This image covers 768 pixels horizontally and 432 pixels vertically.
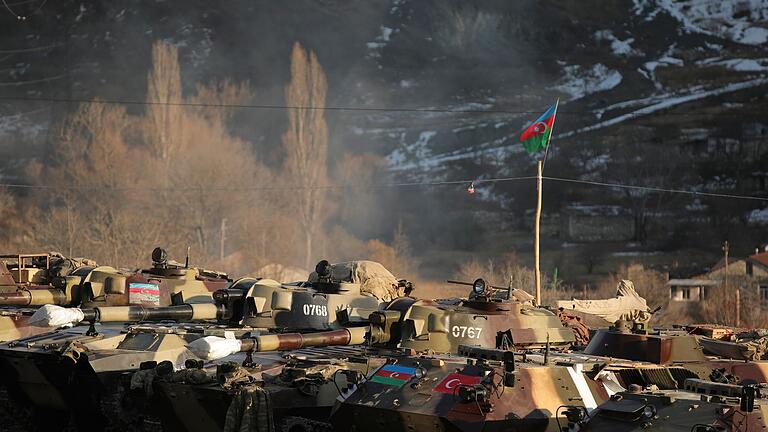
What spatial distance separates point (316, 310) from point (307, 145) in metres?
39.5

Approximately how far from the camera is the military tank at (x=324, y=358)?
16.1 m

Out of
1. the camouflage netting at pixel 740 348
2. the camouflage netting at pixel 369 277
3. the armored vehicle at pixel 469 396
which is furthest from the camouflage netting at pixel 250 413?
the camouflage netting at pixel 369 277

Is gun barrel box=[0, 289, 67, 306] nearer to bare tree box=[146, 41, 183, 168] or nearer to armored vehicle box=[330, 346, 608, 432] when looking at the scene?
armored vehicle box=[330, 346, 608, 432]

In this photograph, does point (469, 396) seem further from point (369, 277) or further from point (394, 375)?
point (369, 277)

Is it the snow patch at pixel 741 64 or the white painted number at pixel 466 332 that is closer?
the white painted number at pixel 466 332

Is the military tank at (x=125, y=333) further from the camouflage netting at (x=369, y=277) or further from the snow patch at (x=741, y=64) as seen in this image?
the snow patch at (x=741, y=64)

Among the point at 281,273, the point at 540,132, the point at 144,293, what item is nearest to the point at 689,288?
the point at 281,273

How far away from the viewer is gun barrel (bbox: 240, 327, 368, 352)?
18062 millimetres

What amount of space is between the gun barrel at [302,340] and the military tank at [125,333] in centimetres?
103

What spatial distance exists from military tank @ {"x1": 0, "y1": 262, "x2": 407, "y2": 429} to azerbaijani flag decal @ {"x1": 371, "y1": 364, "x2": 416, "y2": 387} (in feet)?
13.9

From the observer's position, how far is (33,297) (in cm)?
2627

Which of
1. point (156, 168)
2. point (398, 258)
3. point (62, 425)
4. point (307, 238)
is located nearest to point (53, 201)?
point (156, 168)

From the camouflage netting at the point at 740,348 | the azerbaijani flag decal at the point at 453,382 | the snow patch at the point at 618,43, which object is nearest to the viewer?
the azerbaijani flag decal at the point at 453,382

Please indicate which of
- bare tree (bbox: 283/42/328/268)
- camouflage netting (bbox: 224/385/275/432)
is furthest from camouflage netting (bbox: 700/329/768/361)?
bare tree (bbox: 283/42/328/268)
